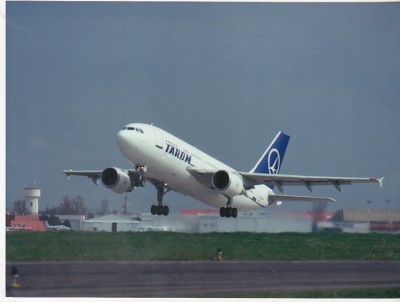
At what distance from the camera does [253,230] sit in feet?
88.4

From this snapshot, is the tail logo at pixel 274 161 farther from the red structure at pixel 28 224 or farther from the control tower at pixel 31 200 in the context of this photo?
the control tower at pixel 31 200

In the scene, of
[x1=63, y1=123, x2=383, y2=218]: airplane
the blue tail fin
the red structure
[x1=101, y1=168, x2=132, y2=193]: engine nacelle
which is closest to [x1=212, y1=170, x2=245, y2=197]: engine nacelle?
[x1=63, y1=123, x2=383, y2=218]: airplane

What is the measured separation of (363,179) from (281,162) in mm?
10530

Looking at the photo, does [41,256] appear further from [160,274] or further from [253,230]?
[253,230]

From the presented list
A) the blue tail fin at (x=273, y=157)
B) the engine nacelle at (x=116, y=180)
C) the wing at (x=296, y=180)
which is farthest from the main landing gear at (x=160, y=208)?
the blue tail fin at (x=273, y=157)

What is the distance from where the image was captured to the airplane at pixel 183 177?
27578 mm

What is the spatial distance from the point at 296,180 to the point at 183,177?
424cm

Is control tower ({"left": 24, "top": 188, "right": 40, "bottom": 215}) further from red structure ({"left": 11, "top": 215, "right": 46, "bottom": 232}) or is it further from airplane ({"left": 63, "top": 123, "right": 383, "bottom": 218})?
airplane ({"left": 63, "top": 123, "right": 383, "bottom": 218})

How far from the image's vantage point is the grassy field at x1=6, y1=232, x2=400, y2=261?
22.0 meters

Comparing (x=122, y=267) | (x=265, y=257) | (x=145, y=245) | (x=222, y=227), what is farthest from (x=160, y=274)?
(x=222, y=227)

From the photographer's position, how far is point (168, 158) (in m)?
28.6

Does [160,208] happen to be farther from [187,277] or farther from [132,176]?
[187,277]

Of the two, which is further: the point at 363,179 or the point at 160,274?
the point at 363,179

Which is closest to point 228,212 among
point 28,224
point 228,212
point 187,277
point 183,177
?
point 228,212
